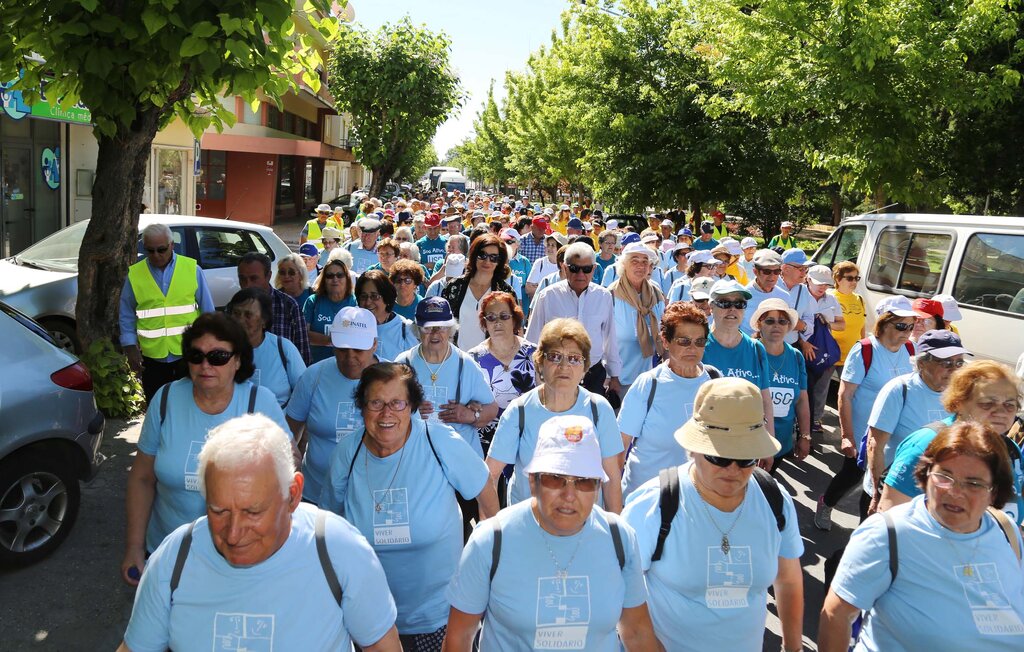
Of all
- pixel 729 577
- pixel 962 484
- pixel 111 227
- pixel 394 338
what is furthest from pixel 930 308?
pixel 111 227

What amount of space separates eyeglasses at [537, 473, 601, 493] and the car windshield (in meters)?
7.81

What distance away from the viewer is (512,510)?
9.38ft

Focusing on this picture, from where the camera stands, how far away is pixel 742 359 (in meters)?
5.36

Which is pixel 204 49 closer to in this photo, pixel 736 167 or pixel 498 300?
pixel 498 300

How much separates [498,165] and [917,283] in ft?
215

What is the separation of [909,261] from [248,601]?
8.58 m

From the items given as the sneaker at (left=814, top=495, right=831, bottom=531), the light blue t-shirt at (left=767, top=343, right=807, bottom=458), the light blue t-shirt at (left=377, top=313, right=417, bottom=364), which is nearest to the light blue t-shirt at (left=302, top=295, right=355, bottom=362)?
the light blue t-shirt at (left=377, top=313, right=417, bottom=364)

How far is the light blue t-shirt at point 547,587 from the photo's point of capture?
2723mm

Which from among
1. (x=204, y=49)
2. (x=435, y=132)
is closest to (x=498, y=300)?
(x=204, y=49)

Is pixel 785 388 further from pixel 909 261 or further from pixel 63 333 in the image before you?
pixel 63 333

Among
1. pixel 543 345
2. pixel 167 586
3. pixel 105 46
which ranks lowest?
pixel 167 586

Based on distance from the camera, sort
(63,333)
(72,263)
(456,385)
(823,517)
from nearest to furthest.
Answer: (456,385), (823,517), (63,333), (72,263)

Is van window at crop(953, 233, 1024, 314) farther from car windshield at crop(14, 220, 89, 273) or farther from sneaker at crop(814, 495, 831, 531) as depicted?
car windshield at crop(14, 220, 89, 273)

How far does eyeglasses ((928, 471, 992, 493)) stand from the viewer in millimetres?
3016
